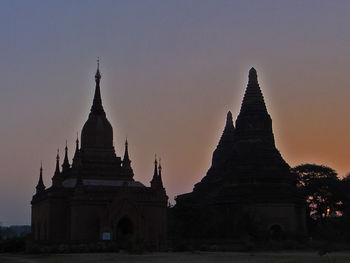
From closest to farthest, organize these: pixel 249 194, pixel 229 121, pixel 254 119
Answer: pixel 249 194 → pixel 254 119 → pixel 229 121

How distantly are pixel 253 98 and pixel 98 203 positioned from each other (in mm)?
26966

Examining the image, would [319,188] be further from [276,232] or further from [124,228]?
[124,228]

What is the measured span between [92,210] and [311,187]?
35.3 m

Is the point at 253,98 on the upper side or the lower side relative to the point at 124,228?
upper

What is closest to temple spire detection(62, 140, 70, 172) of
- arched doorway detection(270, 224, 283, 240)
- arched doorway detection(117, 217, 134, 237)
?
arched doorway detection(117, 217, 134, 237)

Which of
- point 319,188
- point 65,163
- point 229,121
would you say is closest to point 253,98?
point 229,121

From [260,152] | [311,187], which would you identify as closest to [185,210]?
[260,152]

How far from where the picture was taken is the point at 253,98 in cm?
7062

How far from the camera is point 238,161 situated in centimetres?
6675

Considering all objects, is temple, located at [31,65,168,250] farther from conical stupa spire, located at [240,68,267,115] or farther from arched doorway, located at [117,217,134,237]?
conical stupa spire, located at [240,68,267,115]

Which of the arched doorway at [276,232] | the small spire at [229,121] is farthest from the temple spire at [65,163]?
the small spire at [229,121]

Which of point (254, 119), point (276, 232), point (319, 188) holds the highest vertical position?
point (254, 119)

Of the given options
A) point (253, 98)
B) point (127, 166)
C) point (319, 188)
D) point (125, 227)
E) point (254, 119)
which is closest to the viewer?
point (125, 227)

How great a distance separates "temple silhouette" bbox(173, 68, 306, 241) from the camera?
181 ft
